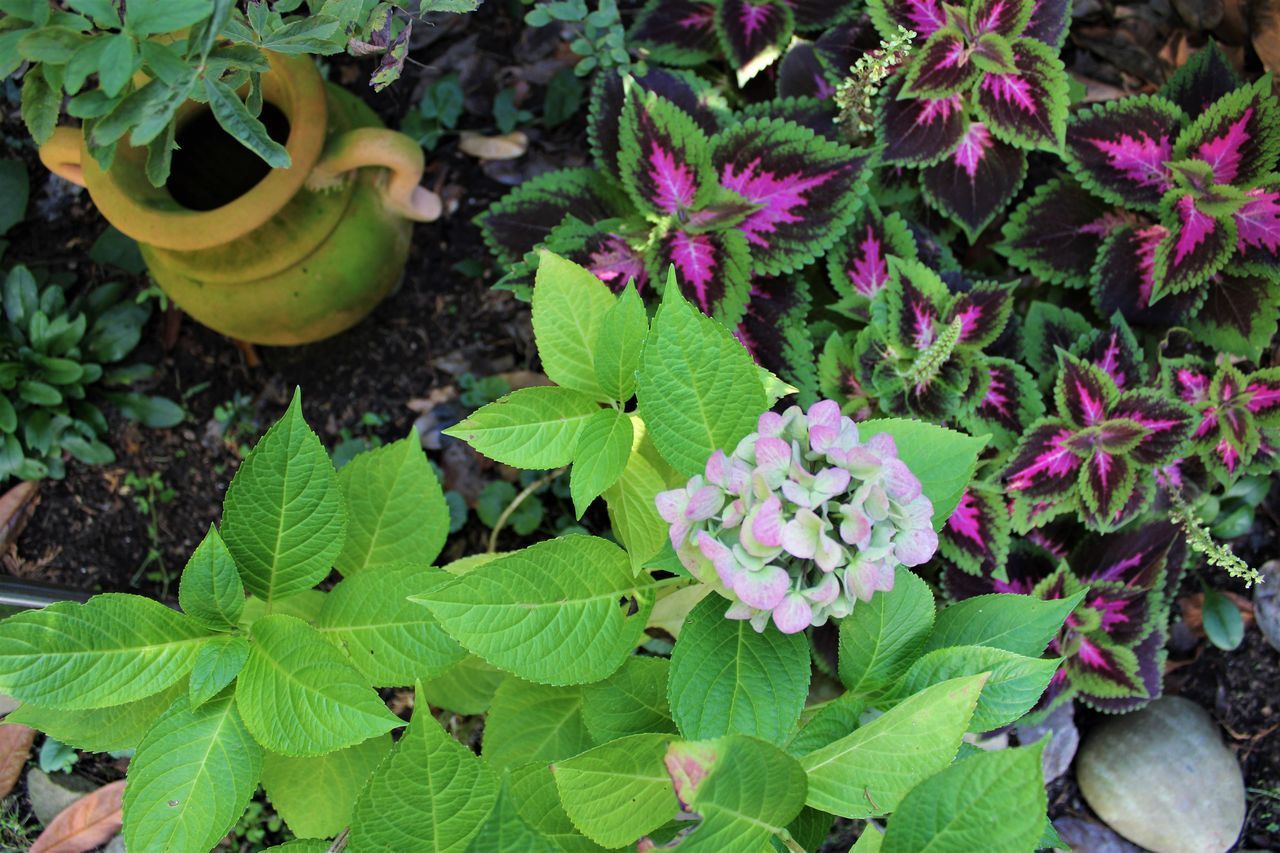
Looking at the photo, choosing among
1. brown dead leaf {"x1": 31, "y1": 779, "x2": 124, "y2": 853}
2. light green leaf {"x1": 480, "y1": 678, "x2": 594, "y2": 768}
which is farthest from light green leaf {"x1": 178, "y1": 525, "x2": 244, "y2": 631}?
brown dead leaf {"x1": 31, "y1": 779, "x2": 124, "y2": 853}

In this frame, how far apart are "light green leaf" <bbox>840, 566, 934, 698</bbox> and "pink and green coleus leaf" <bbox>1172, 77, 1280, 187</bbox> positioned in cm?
100

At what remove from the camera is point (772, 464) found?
0.88m

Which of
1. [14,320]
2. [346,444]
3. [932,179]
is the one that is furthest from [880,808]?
[14,320]

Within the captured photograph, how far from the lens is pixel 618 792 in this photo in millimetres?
971

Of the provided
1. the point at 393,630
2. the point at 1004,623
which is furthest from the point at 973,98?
the point at 393,630

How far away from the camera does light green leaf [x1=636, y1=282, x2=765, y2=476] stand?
966 millimetres

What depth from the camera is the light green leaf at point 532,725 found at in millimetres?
1257

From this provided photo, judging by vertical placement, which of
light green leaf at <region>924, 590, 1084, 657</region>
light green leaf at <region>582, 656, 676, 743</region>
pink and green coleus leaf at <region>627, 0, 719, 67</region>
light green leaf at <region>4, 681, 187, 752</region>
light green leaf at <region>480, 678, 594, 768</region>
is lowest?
light green leaf at <region>480, 678, 594, 768</region>

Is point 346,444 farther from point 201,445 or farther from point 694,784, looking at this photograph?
point 694,784

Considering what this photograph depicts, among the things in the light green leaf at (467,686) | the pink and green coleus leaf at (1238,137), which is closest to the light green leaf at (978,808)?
the light green leaf at (467,686)

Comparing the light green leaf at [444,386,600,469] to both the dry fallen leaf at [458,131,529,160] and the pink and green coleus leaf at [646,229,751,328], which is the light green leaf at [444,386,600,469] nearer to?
the pink and green coleus leaf at [646,229,751,328]

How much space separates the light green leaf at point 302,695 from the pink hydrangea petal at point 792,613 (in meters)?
0.37

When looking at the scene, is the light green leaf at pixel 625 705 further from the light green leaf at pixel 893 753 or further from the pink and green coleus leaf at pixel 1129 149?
the pink and green coleus leaf at pixel 1129 149

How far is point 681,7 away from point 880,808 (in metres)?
1.43
